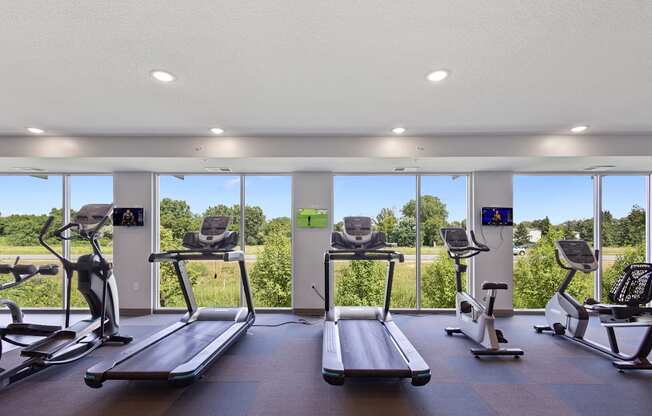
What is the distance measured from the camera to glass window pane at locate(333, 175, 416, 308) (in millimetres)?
5473

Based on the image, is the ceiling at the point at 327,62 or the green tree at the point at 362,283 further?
the green tree at the point at 362,283

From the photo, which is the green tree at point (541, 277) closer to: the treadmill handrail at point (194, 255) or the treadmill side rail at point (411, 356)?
the treadmill side rail at point (411, 356)

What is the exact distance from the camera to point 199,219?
5.55 m

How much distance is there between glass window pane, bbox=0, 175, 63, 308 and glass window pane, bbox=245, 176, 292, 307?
3345mm

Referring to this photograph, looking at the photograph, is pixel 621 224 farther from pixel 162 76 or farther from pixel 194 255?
pixel 162 76

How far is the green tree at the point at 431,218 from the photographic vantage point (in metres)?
5.48

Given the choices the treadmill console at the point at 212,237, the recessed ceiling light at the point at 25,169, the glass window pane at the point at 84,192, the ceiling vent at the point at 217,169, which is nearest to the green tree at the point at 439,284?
the treadmill console at the point at 212,237

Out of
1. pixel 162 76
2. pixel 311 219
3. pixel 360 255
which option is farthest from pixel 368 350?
pixel 162 76

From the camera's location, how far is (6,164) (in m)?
4.70

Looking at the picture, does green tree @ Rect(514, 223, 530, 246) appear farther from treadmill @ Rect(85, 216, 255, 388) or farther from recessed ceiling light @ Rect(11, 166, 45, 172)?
recessed ceiling light @ Rect(11, 166, 45, 172)

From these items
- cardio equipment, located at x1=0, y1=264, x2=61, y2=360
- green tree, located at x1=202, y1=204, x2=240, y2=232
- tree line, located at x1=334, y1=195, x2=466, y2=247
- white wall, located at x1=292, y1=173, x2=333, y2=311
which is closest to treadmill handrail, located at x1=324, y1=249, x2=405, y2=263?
white wall, located at x1=292, y1=173, x2=333, y2=311

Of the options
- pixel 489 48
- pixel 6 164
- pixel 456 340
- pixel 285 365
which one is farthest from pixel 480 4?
pixel 6 164

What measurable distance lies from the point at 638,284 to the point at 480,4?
3.81m

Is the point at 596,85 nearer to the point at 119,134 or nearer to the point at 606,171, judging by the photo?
the point at 606,171
